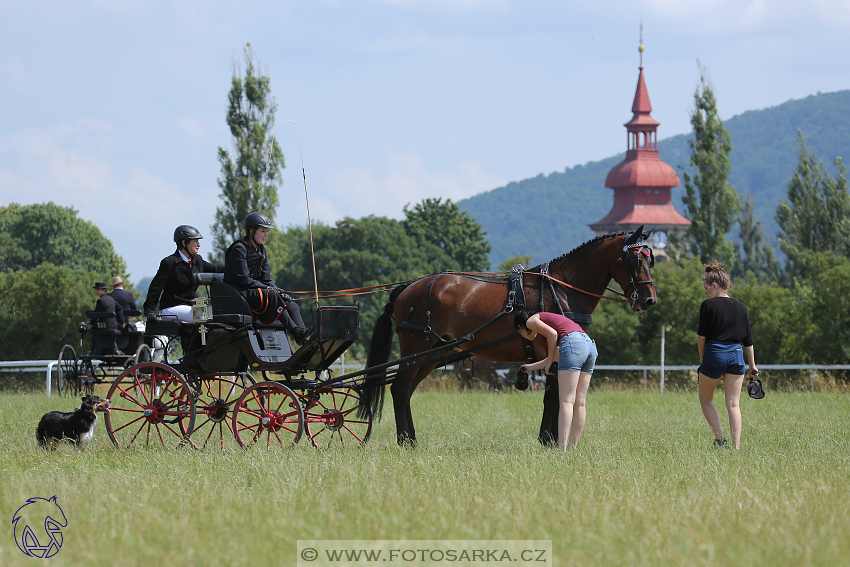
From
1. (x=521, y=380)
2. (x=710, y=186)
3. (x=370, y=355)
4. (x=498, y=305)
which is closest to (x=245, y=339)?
(x=370, y=355)

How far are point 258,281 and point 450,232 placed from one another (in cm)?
5649

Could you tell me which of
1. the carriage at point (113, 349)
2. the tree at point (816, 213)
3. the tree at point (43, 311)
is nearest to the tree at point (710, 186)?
the tree at point (816, 213)

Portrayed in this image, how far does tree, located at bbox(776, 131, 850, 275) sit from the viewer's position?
45844 mm

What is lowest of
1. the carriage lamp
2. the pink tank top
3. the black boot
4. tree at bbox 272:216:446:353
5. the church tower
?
the black boot

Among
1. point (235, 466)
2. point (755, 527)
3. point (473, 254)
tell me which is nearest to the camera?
point (755, 527)

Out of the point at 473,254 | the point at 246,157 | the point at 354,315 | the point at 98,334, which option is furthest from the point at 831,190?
the point at 354,315

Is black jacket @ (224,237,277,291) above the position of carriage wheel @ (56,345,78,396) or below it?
above

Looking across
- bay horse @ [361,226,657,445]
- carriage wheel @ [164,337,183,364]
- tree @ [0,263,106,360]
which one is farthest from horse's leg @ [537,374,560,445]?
tree @ [0,263,106,360]

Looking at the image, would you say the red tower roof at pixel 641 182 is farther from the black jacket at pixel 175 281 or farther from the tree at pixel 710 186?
the black jacket at pixel 175 281

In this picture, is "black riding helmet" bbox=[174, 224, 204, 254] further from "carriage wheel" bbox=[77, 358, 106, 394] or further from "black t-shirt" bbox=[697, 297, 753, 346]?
"carriage wheel" bbox=[77, 358, 106, 394]

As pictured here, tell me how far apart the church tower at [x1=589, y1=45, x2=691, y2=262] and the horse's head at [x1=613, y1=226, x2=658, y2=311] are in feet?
280

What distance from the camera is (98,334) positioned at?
15.1 metres

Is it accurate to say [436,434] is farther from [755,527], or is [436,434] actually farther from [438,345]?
[755,527]

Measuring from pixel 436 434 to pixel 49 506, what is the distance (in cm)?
524
